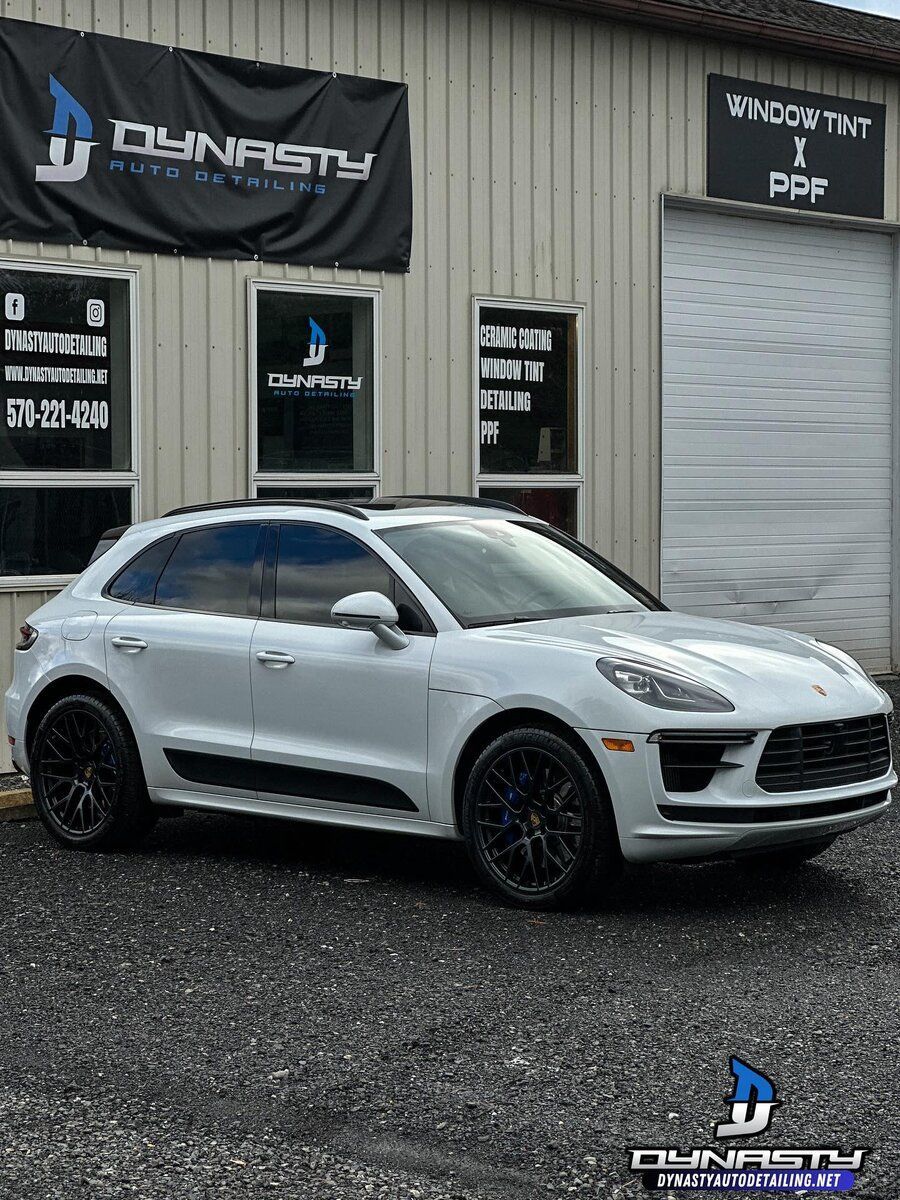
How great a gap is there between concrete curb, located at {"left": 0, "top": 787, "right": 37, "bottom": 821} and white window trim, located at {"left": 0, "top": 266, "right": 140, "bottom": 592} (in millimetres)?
1589

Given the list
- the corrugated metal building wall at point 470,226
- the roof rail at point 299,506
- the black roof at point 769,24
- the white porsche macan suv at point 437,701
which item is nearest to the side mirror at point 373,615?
the white porsche macan suv at point 437,701

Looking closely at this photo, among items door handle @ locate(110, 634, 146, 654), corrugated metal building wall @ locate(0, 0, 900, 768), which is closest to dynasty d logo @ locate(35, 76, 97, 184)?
corrugated metal building wall @ locate(0, 0, 900, 768)

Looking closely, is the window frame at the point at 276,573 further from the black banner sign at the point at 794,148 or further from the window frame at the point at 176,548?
the black banner sign at the point at 794,148

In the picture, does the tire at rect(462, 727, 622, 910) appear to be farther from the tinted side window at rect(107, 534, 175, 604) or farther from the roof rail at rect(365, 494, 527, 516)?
the tinted side window at rect(107, 534, 175, 604)

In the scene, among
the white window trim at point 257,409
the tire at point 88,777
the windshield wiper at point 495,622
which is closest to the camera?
the windshield wiper at point 495,622

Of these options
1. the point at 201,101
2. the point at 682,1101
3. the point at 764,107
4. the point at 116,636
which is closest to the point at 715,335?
the point at 764,107

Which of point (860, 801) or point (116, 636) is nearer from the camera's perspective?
point (860, 801)

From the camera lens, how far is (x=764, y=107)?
14.7 meters

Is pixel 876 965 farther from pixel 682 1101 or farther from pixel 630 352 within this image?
pixel 630 352

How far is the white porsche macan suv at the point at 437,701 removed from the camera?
22.0 ft

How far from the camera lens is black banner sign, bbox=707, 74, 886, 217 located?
47.5 ft

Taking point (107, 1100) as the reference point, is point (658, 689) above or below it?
above

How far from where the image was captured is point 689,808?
6.61 m

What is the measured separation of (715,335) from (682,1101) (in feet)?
35.3
